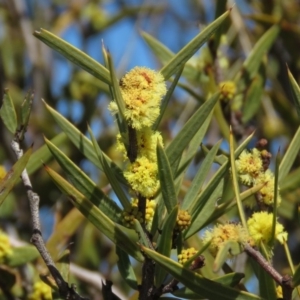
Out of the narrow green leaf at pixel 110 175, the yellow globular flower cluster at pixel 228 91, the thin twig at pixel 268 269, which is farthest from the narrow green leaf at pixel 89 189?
the yellow globular flower cluster at pixel 228 91

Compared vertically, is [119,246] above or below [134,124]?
below

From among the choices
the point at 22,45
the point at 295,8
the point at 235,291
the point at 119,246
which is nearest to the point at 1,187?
the point at 119,246

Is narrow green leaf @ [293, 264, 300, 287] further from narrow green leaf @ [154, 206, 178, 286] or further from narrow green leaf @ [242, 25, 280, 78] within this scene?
narrow green leaf @ [242, 25, 280, 78]

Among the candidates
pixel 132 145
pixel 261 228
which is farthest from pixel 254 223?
pixel 132 145

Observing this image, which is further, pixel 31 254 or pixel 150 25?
pixel 150 25

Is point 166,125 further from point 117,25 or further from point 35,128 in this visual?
point 117,25
